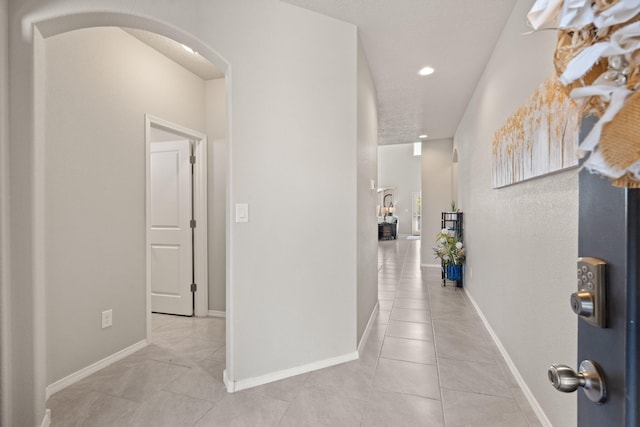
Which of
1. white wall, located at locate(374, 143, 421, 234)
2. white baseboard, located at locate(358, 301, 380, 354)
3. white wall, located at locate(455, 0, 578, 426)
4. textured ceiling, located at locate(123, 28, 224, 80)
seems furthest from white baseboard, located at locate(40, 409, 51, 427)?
white wall, located at locate(374, 143, 421, 234)

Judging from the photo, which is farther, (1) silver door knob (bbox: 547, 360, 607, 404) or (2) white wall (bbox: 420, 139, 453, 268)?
(2) white wall (bbox: 420, 139, 453, 268)

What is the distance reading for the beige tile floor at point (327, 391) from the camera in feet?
5.72

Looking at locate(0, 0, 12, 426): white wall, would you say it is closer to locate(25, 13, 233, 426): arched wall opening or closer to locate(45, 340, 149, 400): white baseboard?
locate(25, 13, 233, 426): arched wall opening

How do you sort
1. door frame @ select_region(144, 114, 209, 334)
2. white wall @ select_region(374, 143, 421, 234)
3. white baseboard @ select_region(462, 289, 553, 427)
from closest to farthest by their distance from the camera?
1. white baseboard @ select_region(462, 289, 553, 427)
2. door frame @ select_region(144, 114, 209, 334)
3. white wall @ select_region(374, 143, 421, 234)

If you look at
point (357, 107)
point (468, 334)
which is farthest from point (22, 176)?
point (468, 334)

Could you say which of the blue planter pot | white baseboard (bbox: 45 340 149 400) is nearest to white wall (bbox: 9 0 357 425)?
white baseboard (bbox: 45 340 149 400)

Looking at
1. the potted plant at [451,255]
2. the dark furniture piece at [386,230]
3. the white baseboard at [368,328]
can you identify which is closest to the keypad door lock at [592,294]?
the white baseboard at [368,328]

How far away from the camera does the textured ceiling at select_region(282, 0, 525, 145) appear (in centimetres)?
222

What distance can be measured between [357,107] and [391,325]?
221 cm

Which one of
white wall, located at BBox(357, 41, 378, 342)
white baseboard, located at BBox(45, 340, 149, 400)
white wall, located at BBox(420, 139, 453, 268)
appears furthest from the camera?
white wall, located at BBox(420, 139, 453, 268)

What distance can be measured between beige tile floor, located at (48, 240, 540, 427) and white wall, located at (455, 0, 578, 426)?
0.29 meters

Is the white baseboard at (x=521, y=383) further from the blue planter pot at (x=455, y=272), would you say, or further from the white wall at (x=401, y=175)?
the white wall at (x=401, y=175)

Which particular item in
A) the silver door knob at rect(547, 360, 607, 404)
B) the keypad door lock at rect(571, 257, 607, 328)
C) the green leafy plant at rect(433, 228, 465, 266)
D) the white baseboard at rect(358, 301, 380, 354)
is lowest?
the white baseboard at rect(358, 301, 380, 354)

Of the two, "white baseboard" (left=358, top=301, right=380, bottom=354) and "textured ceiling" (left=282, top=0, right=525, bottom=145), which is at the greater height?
"textured ceiling" (left=282, top=0, right=525, bottom=145)
